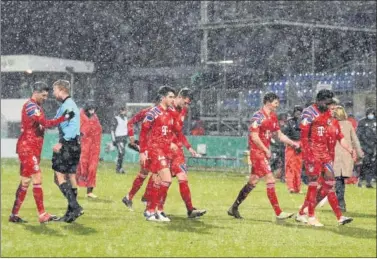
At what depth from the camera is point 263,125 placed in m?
12.5

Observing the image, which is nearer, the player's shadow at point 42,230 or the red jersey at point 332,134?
the player's shadow at point 42,230

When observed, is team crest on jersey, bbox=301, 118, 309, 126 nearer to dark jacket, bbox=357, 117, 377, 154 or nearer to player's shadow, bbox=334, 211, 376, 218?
player's shadow, bbox=334, 211, 376, 218

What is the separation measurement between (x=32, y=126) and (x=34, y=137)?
0.70 ft

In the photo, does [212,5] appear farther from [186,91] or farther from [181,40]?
[186,91]

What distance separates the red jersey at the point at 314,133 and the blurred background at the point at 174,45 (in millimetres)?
22020

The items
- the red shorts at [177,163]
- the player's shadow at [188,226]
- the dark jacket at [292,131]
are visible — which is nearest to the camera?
the player's shadow at [188,226]

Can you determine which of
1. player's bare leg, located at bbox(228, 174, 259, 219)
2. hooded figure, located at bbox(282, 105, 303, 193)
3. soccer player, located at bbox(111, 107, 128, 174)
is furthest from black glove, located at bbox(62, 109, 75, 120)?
soccer player, located at bbox(111, 107, 128, 174)

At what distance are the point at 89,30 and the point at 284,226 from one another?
1259 inches

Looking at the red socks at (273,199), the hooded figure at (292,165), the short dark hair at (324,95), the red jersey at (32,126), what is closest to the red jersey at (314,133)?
the short dark hair at (324,95)

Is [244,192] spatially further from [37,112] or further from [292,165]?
[292,165]

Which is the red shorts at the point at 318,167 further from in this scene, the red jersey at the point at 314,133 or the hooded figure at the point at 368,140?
the hooded figure at the point at 368,140

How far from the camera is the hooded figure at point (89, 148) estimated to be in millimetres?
16266

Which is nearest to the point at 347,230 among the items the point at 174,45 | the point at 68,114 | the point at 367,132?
the point at 68,114

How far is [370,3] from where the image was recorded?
40531 millimetres
